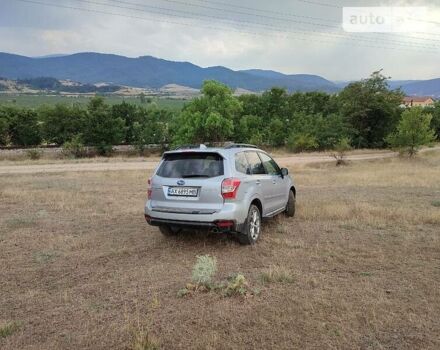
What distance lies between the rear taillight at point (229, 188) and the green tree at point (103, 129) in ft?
179

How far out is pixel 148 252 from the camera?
23.2 feet

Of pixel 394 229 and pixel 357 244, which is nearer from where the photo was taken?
pixel 357 244

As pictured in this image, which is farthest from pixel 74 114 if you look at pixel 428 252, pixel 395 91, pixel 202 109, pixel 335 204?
pixel 428 252

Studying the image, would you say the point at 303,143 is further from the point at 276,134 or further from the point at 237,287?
the point at 237,287

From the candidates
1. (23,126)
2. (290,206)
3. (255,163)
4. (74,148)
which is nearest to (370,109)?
(74,148)

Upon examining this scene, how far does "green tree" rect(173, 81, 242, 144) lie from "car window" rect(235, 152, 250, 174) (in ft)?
162

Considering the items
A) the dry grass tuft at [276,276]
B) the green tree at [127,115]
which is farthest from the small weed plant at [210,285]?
the green tree at [127,115]

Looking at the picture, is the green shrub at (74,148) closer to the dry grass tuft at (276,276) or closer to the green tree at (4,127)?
the green tree at (4,127)

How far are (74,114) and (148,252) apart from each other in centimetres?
5944

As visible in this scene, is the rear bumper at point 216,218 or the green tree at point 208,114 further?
the green tree at point 208,114

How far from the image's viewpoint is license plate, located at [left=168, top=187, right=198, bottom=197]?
22.9ft

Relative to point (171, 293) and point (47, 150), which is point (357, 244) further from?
point (47, 150)

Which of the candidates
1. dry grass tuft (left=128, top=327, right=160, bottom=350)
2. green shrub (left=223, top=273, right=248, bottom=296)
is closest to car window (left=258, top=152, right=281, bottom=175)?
green shrub (left=223, top=273, right=248, bottom=296)

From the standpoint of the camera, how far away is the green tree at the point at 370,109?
55531mm
